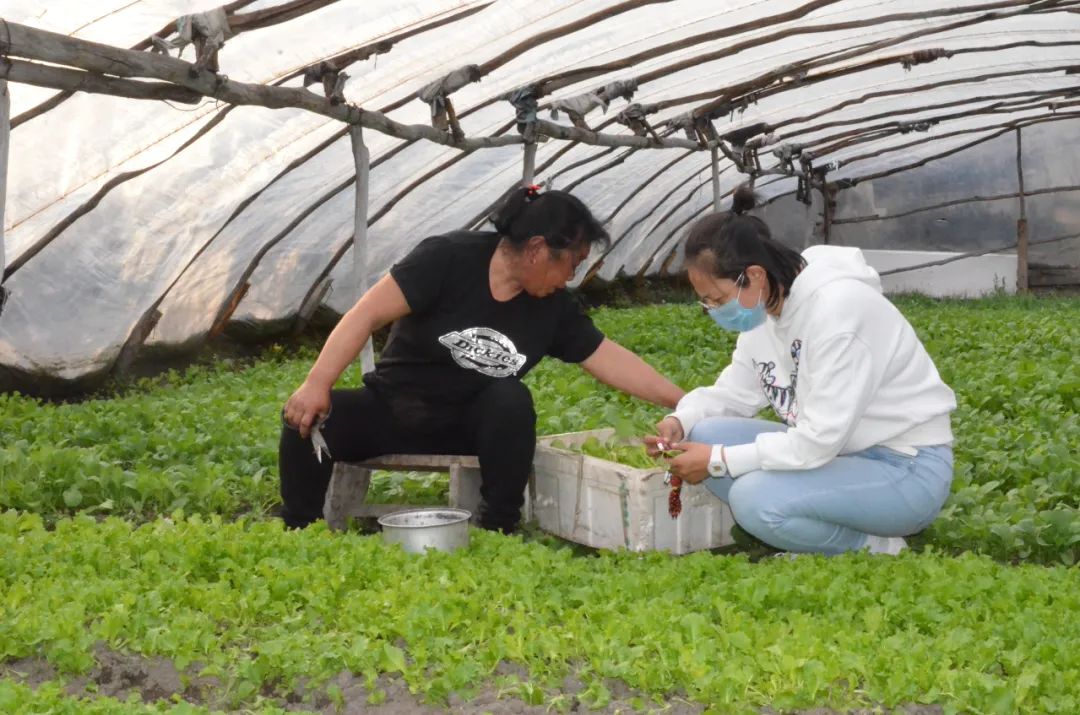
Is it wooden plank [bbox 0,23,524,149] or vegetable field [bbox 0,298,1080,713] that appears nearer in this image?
vegetable field [bbox 0,298,1080,713]

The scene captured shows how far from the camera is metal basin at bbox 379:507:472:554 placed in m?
3.94

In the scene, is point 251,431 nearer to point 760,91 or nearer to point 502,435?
point 502,435

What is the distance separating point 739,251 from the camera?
389cm

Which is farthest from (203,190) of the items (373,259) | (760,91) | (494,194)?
(760,91)

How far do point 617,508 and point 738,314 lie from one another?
2.83ft

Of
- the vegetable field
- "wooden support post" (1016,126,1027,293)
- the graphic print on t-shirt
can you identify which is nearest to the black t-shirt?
the graphic print on t-shirt

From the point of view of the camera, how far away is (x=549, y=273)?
4.42 metres

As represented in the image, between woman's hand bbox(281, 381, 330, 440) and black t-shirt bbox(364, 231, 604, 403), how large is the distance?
372 mm

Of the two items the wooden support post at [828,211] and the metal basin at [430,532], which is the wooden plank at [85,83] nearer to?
the metal basin at [430,532]

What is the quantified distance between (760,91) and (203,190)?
5.75m

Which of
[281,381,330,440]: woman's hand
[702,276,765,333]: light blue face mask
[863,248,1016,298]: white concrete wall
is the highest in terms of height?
[702,276,765,333]: light blue face mask

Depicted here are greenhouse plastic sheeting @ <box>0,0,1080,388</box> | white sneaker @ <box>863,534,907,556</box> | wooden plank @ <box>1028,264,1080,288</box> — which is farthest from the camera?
wooden plank @ <box>1028,264,1080,288</box>

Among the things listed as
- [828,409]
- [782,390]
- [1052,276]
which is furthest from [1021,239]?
[828,409]

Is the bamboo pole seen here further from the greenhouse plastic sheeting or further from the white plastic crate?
the white plastic crate
